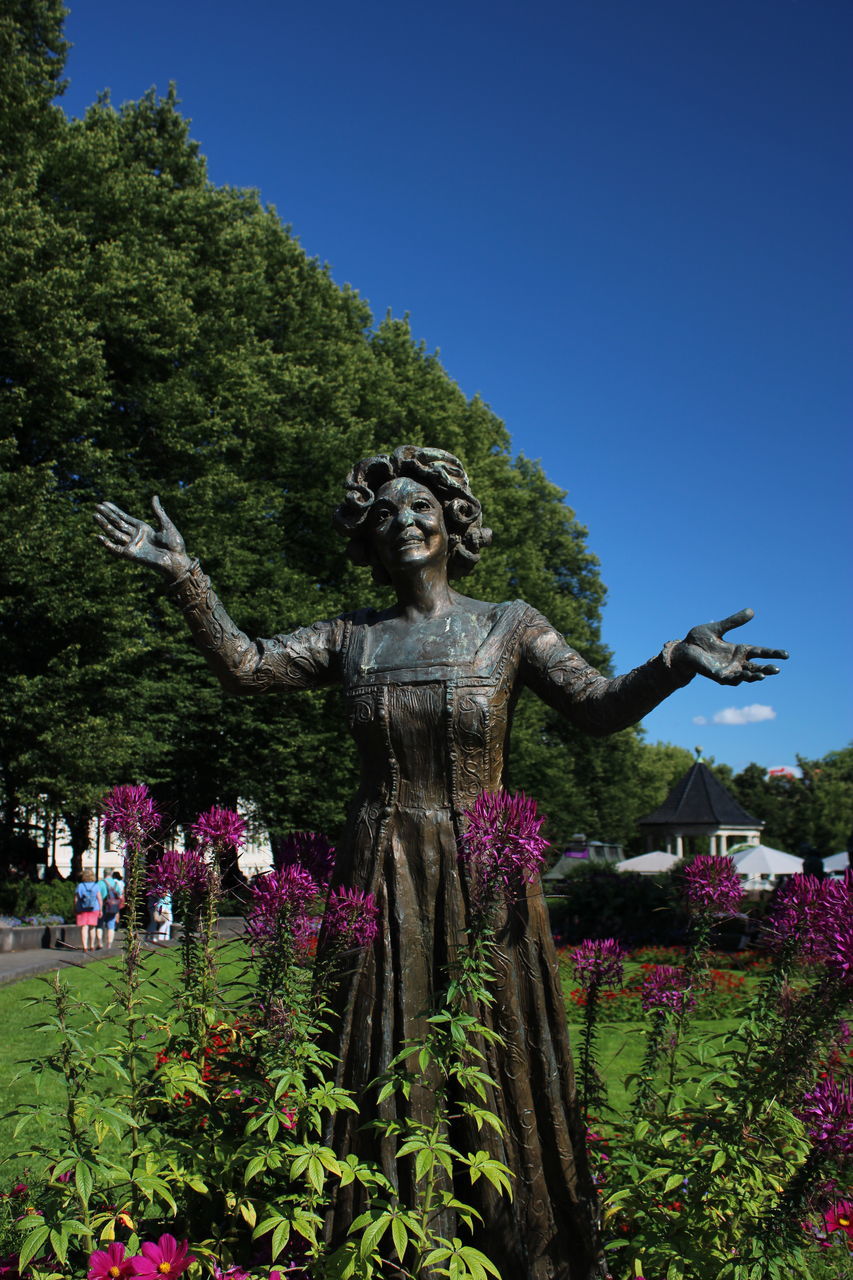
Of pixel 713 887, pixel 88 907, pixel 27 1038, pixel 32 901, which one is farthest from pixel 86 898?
pixel 713 887

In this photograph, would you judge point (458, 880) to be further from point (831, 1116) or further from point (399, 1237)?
point (831, 1116)

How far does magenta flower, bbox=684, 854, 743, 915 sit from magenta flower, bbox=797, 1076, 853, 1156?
1.87 ft

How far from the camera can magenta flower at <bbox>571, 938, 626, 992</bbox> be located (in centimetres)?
374

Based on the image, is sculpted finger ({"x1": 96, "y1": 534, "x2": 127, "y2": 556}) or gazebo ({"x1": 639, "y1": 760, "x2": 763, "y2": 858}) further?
gazebo ({"x1": 639, "y1": 760, "x2": 763, "y2": 858})

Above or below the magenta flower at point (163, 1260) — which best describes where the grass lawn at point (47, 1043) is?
below

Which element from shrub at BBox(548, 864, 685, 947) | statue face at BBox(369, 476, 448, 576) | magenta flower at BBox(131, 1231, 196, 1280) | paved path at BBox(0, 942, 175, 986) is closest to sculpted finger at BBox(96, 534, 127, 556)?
statue face at BBox(369, 476, 448, 576)

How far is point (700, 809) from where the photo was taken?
40.6 metres

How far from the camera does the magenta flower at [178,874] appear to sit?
320 centimetres

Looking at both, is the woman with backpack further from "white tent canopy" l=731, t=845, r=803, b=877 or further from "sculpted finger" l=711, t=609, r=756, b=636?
"white tent canopy" l=731, t=845, r=803, b=877

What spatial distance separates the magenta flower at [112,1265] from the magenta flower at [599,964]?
1815mm

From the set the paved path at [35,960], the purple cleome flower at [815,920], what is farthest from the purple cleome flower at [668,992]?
the paved path at [35,960]

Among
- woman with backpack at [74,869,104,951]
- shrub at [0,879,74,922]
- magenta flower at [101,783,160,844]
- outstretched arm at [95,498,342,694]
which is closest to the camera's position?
magenta flower at [101,783,160,844]

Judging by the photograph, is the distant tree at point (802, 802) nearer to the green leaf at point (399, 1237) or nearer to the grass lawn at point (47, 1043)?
the grass lawn at point (47, 1043)

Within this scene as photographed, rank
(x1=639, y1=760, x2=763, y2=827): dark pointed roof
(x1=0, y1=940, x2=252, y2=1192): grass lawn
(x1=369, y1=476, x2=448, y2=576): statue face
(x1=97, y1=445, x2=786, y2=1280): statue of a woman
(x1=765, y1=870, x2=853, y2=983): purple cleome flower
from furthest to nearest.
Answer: (x1=639, y1=760, x2=763, y2=827): dark pointed roof, (x1=0, y1=940, x2=252, y2=1192): grass lawn, (x1=369, y1=476, x2=448, y2=576): statue face, (x1=97, y1=445, x2=786, y2=1280): statue of a woman, (x1=765, y1=870, x2=853, y2=983): purple cleome flower
